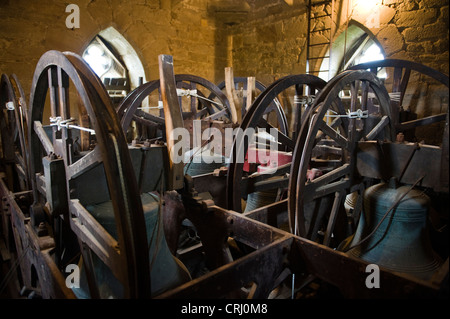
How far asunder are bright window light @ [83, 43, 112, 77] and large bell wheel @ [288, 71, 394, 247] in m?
5.98

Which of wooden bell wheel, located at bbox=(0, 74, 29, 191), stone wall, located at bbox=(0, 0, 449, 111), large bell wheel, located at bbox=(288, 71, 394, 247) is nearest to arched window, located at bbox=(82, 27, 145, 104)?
stone wall, located at bbox=(0, 0, 449, 111)

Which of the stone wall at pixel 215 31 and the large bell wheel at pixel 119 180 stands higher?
the stone wall at pixel 215 31

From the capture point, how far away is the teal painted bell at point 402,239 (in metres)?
2.32

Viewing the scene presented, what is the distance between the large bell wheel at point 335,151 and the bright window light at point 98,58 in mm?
5980

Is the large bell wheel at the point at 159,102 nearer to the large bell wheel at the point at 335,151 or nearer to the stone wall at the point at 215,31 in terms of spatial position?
the large bell wheel at the point at 335,151

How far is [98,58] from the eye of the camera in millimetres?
7273

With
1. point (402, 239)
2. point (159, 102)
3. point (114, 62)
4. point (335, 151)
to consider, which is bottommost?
point (402, 239)

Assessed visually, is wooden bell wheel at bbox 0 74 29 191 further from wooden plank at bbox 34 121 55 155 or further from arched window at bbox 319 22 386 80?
arched window at bbox 319 22 386 80

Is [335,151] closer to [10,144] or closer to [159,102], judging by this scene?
[159,102]

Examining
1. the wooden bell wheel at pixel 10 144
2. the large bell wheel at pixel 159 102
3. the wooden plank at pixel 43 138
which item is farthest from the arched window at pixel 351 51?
the wooden plank at pixel 43 138

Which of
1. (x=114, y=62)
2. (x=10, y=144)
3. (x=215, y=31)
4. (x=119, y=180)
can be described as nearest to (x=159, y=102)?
(x=10, y=144)

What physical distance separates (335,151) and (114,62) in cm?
612
